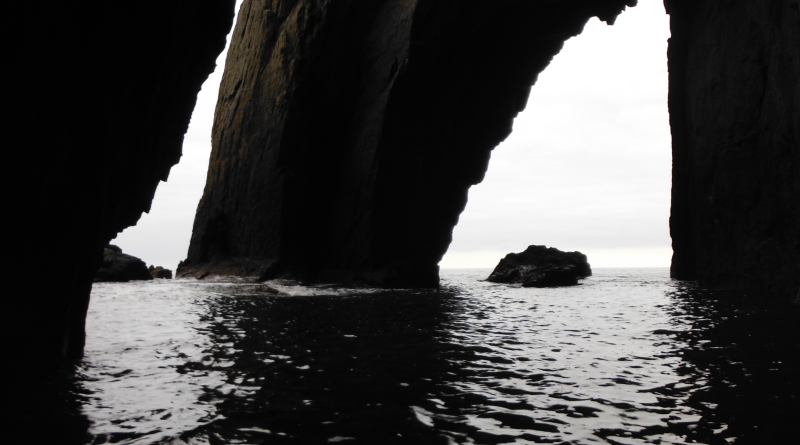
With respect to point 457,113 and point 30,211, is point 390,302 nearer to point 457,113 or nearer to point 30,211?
point 30,211

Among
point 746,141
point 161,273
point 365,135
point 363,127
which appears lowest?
point 161,273

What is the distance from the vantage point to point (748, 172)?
1900 centimetres

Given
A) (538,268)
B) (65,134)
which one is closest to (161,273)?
(538,268)

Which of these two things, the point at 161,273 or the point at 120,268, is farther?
the point at 161,273

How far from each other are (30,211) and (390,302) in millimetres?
11512

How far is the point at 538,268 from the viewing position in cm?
3039

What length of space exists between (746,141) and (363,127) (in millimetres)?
16232

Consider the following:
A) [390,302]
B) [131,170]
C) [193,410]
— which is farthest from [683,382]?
[390,302]

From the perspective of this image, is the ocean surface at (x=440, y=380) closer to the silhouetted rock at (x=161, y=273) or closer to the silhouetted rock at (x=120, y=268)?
the silhouetted rock at (x=120, y=268)

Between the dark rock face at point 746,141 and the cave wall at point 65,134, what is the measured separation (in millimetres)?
15893

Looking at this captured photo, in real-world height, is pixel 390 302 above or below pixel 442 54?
below

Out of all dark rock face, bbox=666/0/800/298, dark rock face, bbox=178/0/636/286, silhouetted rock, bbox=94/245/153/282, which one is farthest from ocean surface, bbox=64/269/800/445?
silhouetted rock, bbox=94/245/153/282

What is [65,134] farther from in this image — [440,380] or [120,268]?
[120,268]

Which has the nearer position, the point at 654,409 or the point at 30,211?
the point at 654,409
